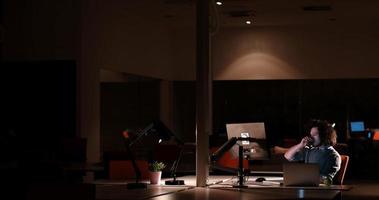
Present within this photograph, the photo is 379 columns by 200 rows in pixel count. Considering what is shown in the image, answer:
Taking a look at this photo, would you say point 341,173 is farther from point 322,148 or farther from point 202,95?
point 202,95

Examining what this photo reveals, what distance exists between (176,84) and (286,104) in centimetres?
272

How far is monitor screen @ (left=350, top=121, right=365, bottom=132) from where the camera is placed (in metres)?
15.5

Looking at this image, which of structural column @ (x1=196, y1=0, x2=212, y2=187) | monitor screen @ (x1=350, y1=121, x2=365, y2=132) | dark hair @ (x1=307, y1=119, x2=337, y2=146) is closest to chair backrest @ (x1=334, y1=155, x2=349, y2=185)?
dark hair @ (x1=307, y1=119, x2=337, y2=146)

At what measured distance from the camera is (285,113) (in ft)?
52.8

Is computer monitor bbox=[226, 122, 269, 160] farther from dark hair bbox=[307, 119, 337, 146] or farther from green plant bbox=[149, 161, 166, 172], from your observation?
green plant bbox=[149, 161, 166, 172]

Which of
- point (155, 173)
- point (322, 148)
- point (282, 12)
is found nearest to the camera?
point (155, 173)

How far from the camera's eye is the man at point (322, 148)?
7.21m

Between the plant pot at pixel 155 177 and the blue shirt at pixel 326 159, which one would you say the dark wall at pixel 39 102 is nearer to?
the plant pot at pixel 155 177

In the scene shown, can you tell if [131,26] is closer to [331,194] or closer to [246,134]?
[246,134]

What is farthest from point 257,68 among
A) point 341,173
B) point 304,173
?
point 304,173

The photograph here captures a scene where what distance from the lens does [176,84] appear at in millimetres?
16719

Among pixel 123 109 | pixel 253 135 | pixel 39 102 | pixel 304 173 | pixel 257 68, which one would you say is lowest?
pixel 304 173

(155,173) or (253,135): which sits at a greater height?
(253,135)

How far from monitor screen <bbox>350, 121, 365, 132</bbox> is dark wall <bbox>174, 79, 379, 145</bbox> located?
16cm
